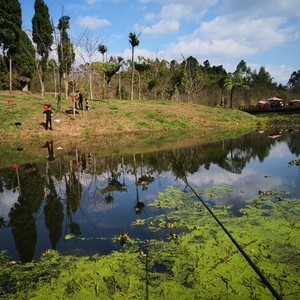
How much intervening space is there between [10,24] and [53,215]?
137 feet

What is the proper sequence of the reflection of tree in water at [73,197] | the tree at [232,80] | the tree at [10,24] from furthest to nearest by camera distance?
1. the tree at [232,80]
2. the tree at [10,24]
3. the reflection of tree in water at [73,197]

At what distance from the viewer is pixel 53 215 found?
8766 millimetres

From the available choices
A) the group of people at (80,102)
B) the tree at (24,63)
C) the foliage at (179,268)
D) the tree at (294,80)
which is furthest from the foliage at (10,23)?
the tree at (294,80)

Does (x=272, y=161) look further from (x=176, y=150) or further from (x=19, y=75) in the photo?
(x=19, y=75)

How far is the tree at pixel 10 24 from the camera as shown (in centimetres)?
4125

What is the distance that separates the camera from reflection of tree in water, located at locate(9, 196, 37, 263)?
6657 millimetres

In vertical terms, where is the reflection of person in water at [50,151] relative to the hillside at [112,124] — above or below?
below

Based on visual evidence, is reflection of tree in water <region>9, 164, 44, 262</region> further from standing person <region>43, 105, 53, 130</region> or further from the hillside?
standing person <region>43, 105, 53, 130</region>

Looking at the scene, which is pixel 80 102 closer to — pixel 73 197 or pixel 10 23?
pixel 10 23

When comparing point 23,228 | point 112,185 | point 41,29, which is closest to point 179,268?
point 23,228

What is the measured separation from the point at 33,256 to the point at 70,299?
Answer: 6.41 feet

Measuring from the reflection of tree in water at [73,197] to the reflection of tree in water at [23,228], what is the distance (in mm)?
959

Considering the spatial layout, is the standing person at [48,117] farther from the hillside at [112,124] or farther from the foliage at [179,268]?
the foliage at [179,268]

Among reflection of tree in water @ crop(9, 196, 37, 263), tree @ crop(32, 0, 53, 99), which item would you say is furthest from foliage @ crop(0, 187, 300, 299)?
tree @ crop(32, 0, 53, 99)
